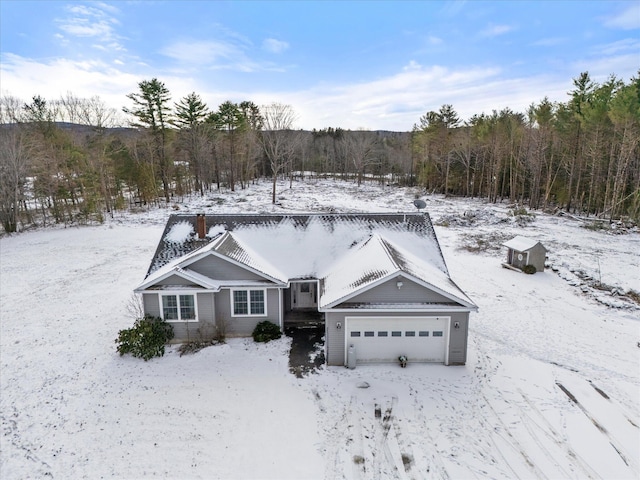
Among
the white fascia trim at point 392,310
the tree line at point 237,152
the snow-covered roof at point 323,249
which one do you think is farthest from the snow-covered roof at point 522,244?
the white fascia trim at point 392,310

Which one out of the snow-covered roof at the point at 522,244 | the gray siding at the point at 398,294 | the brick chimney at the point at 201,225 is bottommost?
the snow-covered roof at the point at 522,244

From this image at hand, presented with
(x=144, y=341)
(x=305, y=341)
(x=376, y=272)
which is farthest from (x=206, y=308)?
(x=376, y=272)

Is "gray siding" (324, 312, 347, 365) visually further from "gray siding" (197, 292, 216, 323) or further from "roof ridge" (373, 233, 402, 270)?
"gray siding" (197, 292, 216, 323)

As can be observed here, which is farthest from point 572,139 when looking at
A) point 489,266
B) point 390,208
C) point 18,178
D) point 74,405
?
point 18,178

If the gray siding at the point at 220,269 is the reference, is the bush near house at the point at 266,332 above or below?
below

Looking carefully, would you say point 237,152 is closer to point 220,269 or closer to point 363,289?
point 220,269

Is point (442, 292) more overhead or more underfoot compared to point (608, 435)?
more overhead

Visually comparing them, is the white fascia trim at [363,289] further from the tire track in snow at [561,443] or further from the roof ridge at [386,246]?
the tire track in snow at [561,443]
